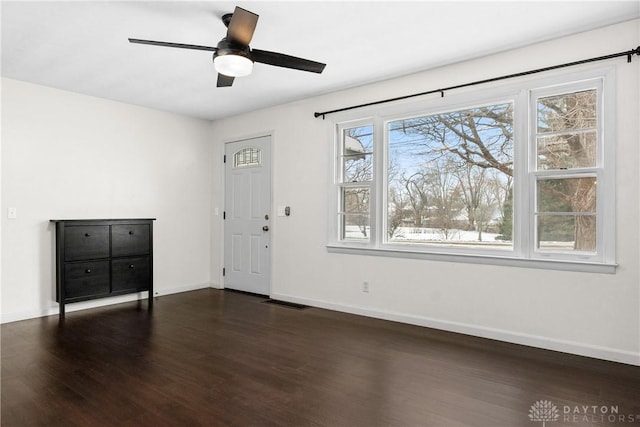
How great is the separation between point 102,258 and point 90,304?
66 centimetres

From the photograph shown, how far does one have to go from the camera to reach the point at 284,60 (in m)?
2.87

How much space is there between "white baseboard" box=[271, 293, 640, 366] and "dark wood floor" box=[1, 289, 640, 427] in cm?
9

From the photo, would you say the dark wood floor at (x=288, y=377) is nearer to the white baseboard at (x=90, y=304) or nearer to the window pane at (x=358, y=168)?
the white baseboard at (x=90, y=304)

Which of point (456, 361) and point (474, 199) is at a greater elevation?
point (474, 199)

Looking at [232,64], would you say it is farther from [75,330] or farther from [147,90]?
[75,330]

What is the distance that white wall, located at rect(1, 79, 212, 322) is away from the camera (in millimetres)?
4141

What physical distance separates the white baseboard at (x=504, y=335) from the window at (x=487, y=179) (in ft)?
2.01

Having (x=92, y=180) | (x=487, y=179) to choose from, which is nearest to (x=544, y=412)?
(x=487, y=179)

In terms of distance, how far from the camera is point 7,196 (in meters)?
4.08

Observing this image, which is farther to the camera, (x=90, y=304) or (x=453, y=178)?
(x=90, y=304)

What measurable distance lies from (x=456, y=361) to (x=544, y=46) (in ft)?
8.73

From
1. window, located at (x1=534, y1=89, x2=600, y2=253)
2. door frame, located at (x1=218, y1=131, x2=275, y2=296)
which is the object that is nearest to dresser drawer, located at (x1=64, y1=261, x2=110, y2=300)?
door frame, located at (x1=218, y1=131, x2=275, y2=296)

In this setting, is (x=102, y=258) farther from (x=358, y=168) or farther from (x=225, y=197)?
(x=358, y=168)

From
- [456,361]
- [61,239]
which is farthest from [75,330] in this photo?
[456,361]
